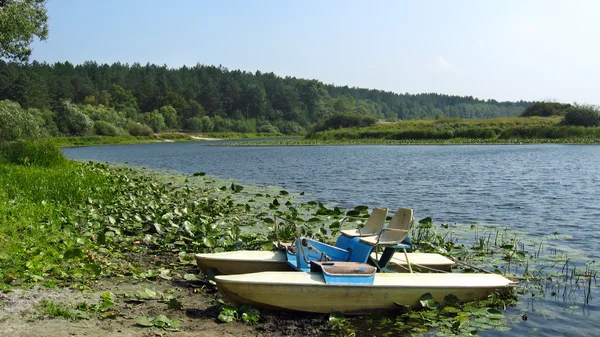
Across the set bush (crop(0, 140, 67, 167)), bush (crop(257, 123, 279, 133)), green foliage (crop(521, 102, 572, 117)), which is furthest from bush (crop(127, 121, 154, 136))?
bush (crop(0, 140, 67, 167))

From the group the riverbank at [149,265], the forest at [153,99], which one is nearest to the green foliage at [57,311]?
the riverbank at [149,265]

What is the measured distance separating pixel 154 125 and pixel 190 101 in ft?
76.4

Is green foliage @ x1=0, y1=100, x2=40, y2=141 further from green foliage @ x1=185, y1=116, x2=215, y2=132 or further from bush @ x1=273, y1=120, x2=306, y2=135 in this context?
bush @ x1=273, y1=120, x2=306, y2=135

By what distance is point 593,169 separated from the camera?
38406 millimetres

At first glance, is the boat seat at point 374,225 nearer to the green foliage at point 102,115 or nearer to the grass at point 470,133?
the grass at point 470,133

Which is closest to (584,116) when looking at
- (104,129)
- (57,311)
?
(57,311)

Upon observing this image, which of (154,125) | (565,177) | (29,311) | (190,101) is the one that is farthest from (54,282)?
(190,101)

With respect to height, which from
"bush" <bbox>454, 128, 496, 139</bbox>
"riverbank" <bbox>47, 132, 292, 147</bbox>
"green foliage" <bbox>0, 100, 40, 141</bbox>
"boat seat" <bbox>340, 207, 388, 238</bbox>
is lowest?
"riverbank" <bbox>47, 132, 292, 147</bbox>

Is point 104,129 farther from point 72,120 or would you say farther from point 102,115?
point 72,120

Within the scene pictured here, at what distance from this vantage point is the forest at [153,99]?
113 m

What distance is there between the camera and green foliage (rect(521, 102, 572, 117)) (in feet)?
334

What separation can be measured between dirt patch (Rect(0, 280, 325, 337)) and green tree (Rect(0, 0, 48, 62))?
2238cm

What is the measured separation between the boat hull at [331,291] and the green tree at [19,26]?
23.9 m

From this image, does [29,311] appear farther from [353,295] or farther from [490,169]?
[490,169]
